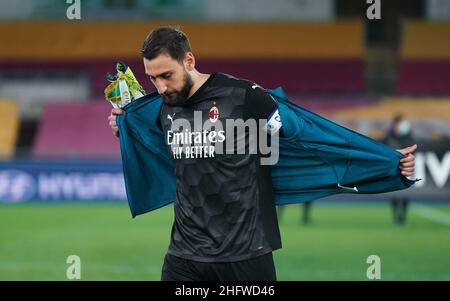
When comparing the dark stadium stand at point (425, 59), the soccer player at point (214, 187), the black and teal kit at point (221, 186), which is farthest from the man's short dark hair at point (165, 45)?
the dark stadium stand at point (425, 59)


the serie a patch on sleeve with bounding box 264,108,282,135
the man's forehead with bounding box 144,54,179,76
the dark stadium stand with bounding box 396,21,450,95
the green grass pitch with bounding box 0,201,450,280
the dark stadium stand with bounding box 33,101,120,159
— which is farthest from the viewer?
the dark stadium stand with bounding box 396,21,450,95

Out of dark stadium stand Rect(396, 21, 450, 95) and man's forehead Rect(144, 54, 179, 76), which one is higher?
dark stadium stand Rect(396, 21, 450, 95)

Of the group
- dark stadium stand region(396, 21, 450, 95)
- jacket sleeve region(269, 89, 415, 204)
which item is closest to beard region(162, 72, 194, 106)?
jacket sleeve region(269, 89, 415, 204)

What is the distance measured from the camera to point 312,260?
39.3ft

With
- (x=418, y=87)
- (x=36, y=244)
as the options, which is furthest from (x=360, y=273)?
(x=418, y=87)

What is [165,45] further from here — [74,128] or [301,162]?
[74,128]

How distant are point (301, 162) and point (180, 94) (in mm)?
1029

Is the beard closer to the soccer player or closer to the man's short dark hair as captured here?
the soccer player

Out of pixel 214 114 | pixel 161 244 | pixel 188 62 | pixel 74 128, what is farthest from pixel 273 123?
pixel 74 128

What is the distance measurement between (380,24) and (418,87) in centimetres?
357

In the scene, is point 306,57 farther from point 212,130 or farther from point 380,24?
point 212,130

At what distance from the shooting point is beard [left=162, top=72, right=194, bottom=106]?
16.4 feet

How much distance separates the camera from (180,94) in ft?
16.5
